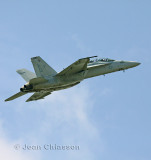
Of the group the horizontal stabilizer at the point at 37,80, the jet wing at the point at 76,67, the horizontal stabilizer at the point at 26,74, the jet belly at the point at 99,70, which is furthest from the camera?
the jet belly at the point at 99,70

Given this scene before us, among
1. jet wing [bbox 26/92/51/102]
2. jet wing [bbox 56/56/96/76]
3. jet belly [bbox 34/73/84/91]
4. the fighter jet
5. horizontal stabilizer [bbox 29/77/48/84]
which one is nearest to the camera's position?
horizontal stabilizer [bbox 29/77/48/84]

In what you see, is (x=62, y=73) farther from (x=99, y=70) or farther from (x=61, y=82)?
(x=99, y=70)

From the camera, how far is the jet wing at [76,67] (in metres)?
35.4

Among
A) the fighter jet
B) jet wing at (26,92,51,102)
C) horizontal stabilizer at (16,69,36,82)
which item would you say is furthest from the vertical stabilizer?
jet wing at (26,92,51,102)

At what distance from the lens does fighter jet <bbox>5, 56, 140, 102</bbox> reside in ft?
116

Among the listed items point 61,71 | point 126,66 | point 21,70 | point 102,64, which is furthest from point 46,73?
point 126,66

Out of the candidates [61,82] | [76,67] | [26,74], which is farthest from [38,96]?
[76,67]

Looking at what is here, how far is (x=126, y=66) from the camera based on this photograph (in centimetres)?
4081

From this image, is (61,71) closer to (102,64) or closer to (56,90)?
(56,90)

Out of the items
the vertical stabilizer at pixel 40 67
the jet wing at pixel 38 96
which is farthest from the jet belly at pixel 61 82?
the jet wing at pixel 38 96

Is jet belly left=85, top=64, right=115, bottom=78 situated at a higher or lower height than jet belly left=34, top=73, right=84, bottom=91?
higher

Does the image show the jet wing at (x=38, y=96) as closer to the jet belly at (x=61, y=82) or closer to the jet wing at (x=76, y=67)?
the jet belly at (x=61, y=82)

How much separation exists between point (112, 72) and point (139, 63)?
3.26 m

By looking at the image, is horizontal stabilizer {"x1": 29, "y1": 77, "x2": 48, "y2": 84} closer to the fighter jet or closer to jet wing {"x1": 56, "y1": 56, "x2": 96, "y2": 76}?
the fighter jet
